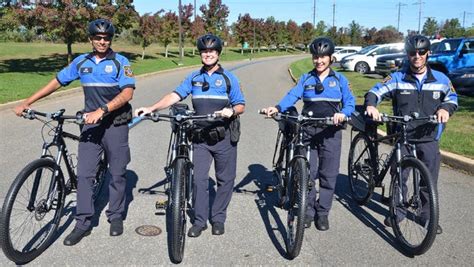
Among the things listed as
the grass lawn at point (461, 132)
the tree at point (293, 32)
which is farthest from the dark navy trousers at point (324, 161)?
the tree at point (293, 32)

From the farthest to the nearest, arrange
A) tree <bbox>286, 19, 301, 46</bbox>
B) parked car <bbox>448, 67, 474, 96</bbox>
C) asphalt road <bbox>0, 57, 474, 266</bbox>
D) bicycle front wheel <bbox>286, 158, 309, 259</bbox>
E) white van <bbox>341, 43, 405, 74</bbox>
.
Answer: tree <bbox>286, 19, 301, 46</bbox> < white van <bbox>341, 43, 405, 74</bbox> < parked car <bbox>448, 67, 474, 96</bbox> < asphalt road <bbox>0, 57, 474, 266</bbox> < bicycle front wheel <bbox>286, 158, 309, 259</bbox>

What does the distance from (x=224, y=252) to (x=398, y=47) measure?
2355cm

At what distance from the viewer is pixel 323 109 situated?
14.6 feet

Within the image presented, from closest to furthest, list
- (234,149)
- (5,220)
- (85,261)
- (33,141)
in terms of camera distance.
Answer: (5,220) < (85,261) < (234,149) < (33,141)

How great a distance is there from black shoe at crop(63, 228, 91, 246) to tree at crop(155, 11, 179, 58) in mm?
37544

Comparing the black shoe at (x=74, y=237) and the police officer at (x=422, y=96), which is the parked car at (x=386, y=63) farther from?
the black shoe at (x=74, y=237)

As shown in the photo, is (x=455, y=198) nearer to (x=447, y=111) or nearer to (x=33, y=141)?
(x=447, y=111)

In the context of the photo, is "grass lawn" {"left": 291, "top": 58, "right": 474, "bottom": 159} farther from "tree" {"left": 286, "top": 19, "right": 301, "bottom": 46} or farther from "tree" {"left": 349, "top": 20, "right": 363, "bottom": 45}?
"tree" {"left": 349, "top": 20, "right": 363, "bottom": 45}

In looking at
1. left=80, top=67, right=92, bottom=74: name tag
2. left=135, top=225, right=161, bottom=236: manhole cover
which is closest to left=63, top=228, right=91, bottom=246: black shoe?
left=135, top=225, right=161, bottom=236: manhole cover

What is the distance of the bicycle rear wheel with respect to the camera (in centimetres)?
373

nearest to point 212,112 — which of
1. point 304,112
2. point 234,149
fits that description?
point 234,149

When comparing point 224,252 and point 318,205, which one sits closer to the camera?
point 224,252

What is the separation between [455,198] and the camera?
5.42 meters

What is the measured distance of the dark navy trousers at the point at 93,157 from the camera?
13.6 ft
